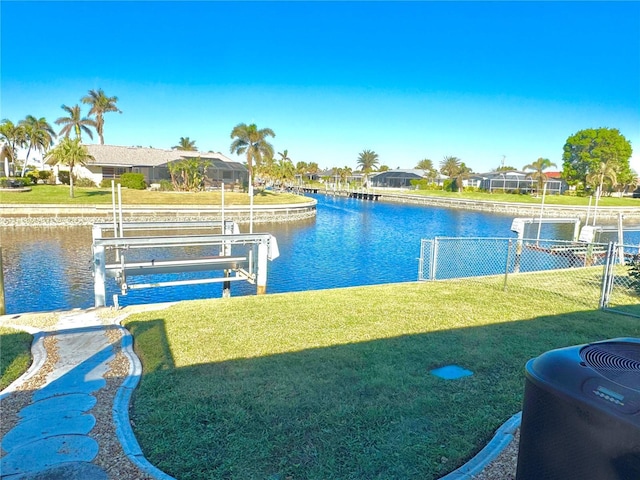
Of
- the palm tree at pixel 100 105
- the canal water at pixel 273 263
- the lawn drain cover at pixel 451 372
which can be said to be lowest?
the canal water at pixel 273 263

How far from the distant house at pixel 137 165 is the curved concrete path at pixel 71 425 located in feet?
127

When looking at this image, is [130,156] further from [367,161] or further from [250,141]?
[367,161]

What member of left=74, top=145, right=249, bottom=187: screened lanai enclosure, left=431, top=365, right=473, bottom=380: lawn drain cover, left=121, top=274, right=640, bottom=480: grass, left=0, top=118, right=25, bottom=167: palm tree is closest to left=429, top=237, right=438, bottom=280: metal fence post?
left=121, top=274, right=640, bottom=480: grass

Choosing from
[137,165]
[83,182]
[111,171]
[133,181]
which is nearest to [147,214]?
[133,181]

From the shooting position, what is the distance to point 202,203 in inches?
1342

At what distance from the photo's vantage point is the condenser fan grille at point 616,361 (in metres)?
2.12

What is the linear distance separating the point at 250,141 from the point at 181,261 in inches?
1460

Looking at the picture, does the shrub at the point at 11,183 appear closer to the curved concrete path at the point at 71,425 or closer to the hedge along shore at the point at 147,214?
the hedge along shore at the point at 147,214

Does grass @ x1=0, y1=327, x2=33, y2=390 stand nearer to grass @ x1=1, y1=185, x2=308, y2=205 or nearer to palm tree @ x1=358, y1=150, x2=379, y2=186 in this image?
grass @ x1=1, y1=185, x2=308, y2=205

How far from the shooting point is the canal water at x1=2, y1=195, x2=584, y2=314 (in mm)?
12211

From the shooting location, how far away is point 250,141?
147 ft

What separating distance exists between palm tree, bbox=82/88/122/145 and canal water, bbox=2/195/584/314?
34511 mm

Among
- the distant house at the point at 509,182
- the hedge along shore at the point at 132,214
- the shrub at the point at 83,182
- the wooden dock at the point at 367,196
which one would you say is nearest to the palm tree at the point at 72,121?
the shrub at the point at 83,182

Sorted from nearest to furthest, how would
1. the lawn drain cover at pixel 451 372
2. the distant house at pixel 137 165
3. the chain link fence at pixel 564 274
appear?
the lawn drain cover at pixel 451 372 < the chain link fence at pixel 564 274 < the distant house at pixel 137 165
